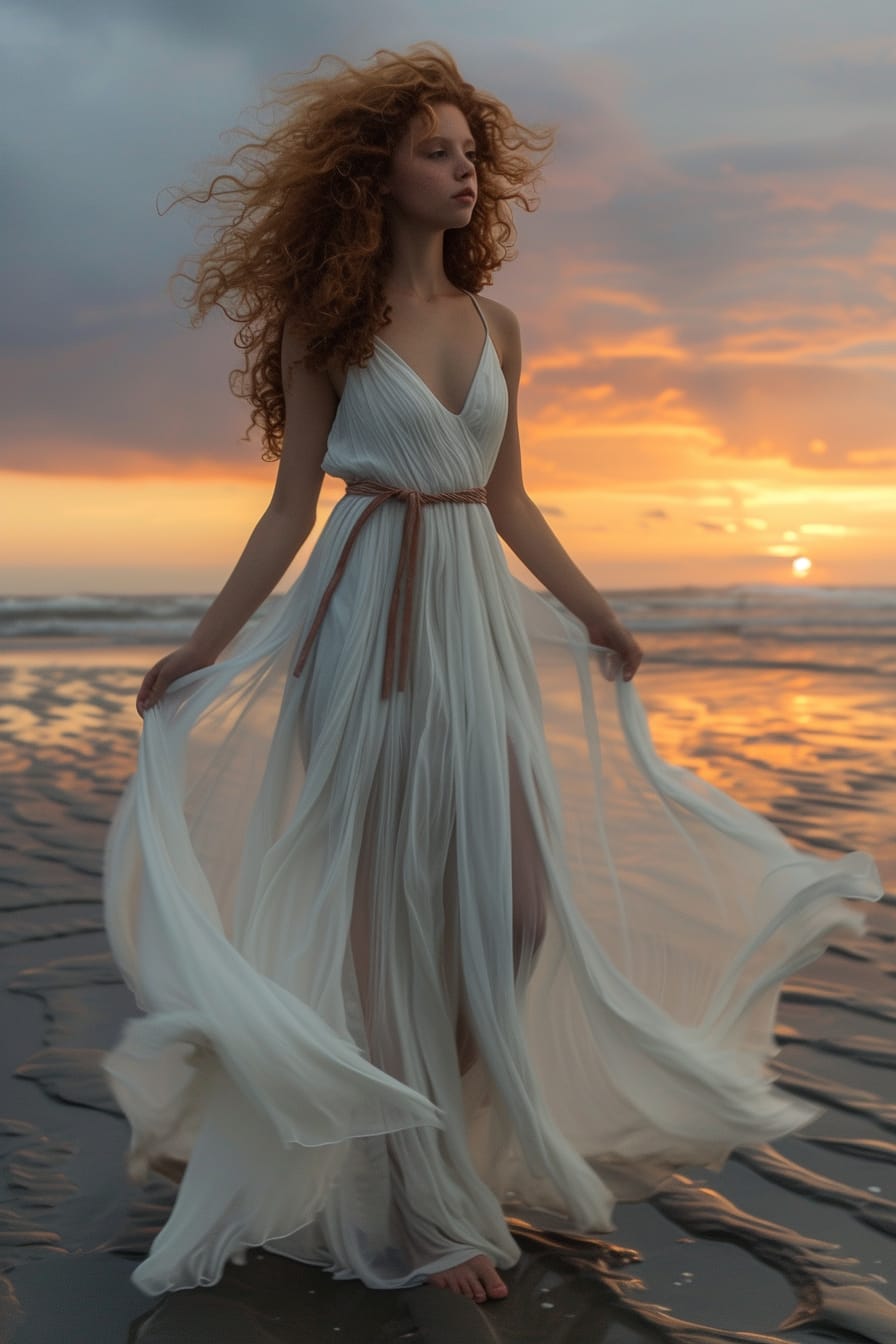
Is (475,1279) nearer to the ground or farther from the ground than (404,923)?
nearer to the ground

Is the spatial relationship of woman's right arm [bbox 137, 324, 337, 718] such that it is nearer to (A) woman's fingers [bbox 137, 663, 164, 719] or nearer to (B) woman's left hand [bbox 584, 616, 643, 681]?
(A) woman's fingers [bbox 137, 663, 164, 719]

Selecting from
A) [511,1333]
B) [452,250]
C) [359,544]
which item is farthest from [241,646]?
[511,1333]

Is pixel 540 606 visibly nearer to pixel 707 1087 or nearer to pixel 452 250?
pixel 452 250

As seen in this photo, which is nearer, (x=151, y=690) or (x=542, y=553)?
(x=151, y=690)

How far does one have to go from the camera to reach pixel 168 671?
9.95 feet

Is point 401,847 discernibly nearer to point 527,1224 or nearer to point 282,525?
point 282,525

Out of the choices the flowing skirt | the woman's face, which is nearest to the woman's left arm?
the flowing skirt

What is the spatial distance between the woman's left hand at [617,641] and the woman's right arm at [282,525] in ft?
2.28

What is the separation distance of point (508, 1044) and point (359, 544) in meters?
1.03

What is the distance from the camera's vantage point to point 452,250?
324 centimetres

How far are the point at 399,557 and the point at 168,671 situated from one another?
55 cm

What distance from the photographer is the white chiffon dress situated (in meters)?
2.70

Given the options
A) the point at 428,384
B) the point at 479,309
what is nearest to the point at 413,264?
the point at 479,309

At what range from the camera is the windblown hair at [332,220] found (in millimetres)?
2936
